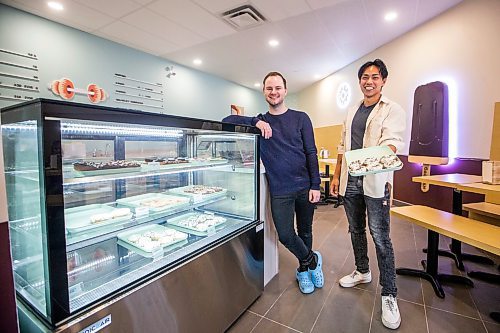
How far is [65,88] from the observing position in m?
3.34

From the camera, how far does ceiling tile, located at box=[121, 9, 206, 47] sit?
321cm

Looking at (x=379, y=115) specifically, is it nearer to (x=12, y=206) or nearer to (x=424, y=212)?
(x=424, y=212)

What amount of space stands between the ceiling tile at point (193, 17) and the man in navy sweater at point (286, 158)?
80.4 inches

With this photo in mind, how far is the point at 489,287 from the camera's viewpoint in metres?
1.97

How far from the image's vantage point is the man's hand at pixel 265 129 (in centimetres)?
172

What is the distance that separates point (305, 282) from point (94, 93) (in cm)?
372

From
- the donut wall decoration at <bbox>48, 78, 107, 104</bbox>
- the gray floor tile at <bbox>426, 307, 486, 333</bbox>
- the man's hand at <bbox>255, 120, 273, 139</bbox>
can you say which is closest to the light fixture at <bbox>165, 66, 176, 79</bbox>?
the donut wall decoration at <bbox>48, 78, 107, 104</bbox>

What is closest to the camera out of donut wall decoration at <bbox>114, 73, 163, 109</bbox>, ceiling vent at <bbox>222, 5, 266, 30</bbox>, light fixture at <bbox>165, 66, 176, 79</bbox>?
ceiling vent at <bbox>222, 5, 266, 30</bbox>

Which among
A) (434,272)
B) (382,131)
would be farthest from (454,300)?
(382,131)

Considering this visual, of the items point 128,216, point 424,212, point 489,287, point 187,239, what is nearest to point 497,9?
point 424,212

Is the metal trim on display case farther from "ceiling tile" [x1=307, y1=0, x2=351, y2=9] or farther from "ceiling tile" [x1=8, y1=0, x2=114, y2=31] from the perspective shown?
"ceiling tile" [x1=8, y1=0, x2=114, y2=31]

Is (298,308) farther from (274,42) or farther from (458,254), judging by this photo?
(274,42)

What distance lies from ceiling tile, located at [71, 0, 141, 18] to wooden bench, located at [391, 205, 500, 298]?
354 cm

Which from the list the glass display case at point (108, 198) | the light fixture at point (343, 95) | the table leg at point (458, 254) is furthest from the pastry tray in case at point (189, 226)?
the light fixture at point (343, 95)
